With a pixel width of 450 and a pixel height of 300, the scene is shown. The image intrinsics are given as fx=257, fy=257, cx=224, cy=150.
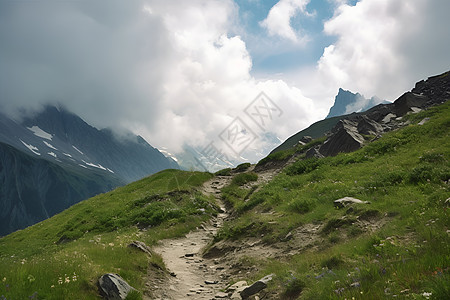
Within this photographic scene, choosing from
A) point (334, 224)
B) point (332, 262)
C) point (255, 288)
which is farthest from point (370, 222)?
point (255, 288)

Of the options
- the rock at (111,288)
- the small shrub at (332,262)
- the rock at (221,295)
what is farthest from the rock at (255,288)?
the rock at (111,288)

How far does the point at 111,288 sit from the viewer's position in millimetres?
7828

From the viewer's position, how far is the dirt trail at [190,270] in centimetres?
1029

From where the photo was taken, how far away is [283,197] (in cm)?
1905

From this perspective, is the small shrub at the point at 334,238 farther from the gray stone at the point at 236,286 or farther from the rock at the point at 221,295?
the rock at the point at 221,295

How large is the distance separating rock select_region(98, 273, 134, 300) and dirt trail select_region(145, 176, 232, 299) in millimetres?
1883

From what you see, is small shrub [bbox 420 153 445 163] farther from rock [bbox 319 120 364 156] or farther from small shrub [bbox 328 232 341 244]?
rock [bbox 319 120 364 156]

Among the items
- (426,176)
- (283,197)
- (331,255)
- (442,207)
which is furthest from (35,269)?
(426,176)

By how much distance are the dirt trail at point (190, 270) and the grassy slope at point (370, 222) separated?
1.80m

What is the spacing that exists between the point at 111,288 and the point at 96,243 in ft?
26.3

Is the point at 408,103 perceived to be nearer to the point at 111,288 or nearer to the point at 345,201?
the point at 345,201

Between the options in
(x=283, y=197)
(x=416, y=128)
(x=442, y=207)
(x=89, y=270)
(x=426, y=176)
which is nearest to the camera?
(x=89, y=270)

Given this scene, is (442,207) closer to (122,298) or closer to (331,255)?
(331,255)

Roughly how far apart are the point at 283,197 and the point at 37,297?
15.5 meters
